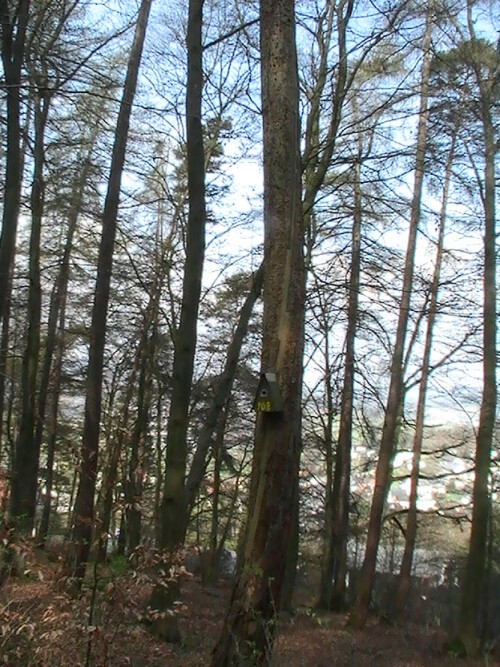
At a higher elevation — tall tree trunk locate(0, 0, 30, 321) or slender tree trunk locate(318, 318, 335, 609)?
tall tree trunk locate(0, 0, 30, 321)

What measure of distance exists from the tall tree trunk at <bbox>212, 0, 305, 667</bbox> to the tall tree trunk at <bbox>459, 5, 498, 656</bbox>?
6.48 m

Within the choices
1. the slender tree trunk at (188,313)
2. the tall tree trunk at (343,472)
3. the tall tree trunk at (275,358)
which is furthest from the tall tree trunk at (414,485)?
the tall tree trunk at (275,358)

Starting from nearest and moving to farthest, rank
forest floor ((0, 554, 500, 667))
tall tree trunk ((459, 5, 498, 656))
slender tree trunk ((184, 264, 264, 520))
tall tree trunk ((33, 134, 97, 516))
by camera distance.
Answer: forest floor ((0, 554, 500, 667)), slender tree trunk ((184, 264, 264, 520)), tall tree trunk ((459, 5, 498, 656)), tall tree trunk ((33, 134, 97, 516))

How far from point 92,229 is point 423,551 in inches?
1019

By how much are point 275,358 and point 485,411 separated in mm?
9148

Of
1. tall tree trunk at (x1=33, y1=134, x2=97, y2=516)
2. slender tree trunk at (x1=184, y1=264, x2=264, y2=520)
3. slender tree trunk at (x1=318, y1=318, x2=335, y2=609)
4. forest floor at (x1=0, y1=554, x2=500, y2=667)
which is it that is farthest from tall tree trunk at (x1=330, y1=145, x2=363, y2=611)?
forest floor at (x1=0, y1=554, x2=500, y2=667)

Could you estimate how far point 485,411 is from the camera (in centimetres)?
1267

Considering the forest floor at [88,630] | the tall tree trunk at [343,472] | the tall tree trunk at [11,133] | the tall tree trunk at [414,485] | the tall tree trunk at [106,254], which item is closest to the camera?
the forest floor at [88,630]

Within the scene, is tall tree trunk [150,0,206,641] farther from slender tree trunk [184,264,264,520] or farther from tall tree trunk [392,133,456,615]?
tall tree trunk [392,133,456,615]

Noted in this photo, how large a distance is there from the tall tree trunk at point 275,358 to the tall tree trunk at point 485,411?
648cm

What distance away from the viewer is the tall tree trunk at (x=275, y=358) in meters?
4.41

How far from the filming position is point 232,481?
88.6 feet

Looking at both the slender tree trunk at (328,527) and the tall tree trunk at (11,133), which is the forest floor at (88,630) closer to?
the tall tree trunk at (11,133)

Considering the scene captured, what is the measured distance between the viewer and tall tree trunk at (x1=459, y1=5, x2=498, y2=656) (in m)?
11.2
